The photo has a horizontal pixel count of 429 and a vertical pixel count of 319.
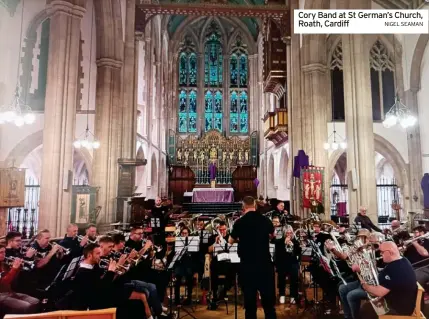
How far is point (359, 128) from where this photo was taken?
27.3ft

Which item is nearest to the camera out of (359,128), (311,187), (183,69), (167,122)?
(359,128)

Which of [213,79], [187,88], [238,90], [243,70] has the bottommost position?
[238,90]

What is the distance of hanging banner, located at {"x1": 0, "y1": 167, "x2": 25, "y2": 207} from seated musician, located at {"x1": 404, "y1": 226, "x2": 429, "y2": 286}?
9367mm

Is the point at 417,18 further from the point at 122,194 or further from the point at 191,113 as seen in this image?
the point at 191,113

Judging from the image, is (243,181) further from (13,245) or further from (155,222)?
(13,245)

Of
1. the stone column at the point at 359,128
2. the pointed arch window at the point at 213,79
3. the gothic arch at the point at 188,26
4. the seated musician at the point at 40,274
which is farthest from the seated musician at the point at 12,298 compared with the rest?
the gothic arch at the point at 188,26

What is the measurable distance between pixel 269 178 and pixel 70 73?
673 inches

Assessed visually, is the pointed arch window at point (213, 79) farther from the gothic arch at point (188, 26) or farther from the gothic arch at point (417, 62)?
the gothic arch at point (417, 62)

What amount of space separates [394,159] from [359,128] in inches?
350

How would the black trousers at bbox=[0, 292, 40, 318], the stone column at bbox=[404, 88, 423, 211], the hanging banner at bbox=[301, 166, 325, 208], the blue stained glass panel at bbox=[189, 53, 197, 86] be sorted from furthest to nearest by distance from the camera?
1. the blue stained glass panel at bbox=[189, 53, 197, 86]
2. the stone column at bbox=[404, 88, 423, 211]
3. the hanging banner at bbox=[301, 166, 325, 208]
4. the black trousers at bbox=[0, 292, 40, 318]

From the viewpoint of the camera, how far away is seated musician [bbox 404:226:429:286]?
5086mm

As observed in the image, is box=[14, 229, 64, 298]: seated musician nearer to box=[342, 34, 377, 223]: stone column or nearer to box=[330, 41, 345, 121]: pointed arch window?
box=[342, 34, 377, 223]: stone column

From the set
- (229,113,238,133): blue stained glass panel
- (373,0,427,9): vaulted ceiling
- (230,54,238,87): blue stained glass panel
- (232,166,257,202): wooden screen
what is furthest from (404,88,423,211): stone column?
(230,54,238,87): blue stained glass panel

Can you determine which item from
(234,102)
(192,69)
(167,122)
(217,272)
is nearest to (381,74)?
(234,102)
